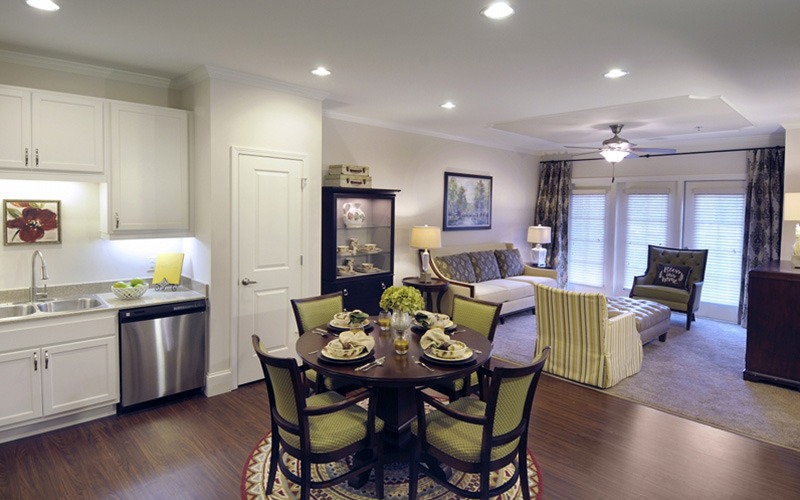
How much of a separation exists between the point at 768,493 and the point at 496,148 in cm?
594

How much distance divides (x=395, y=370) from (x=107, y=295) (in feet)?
8.86

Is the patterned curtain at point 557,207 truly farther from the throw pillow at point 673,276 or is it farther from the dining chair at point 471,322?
the dining chair at point 471,322

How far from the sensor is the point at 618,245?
8.05 meters

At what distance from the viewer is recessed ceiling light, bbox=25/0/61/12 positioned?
2520mm

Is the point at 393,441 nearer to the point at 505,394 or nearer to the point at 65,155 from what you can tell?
the point at 505,394

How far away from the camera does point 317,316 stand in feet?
12.1

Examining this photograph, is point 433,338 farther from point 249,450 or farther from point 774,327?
point 774,327

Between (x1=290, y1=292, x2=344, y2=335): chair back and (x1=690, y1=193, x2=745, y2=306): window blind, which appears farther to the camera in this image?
(x1=690, y1=193, x2=745, y2=306): window blind

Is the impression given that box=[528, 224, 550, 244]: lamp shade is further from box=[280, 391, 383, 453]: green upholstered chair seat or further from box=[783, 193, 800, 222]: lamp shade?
box=[280, 391, 383, 453]: green upholstered chair seat

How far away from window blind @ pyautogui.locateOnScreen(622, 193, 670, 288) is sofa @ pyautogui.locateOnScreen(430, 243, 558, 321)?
1437 mm

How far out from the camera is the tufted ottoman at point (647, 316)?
17.1 feet

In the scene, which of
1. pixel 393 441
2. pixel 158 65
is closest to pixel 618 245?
pixel 393 441

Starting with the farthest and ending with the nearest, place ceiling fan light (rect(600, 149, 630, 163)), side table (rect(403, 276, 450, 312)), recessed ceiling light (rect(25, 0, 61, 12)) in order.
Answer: side table (rect(403, 276, 450, 312)) < ceiling fan light (rect(600, 149, 630, 163)) < recessed ceiling light (rect(25, 0, 61, 12))

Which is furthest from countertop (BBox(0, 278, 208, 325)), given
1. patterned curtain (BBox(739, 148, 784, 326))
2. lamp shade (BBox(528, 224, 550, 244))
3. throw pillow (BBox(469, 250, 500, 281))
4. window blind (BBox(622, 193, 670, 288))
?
patterned curtain (BBox(739, 148, 784, 326))
